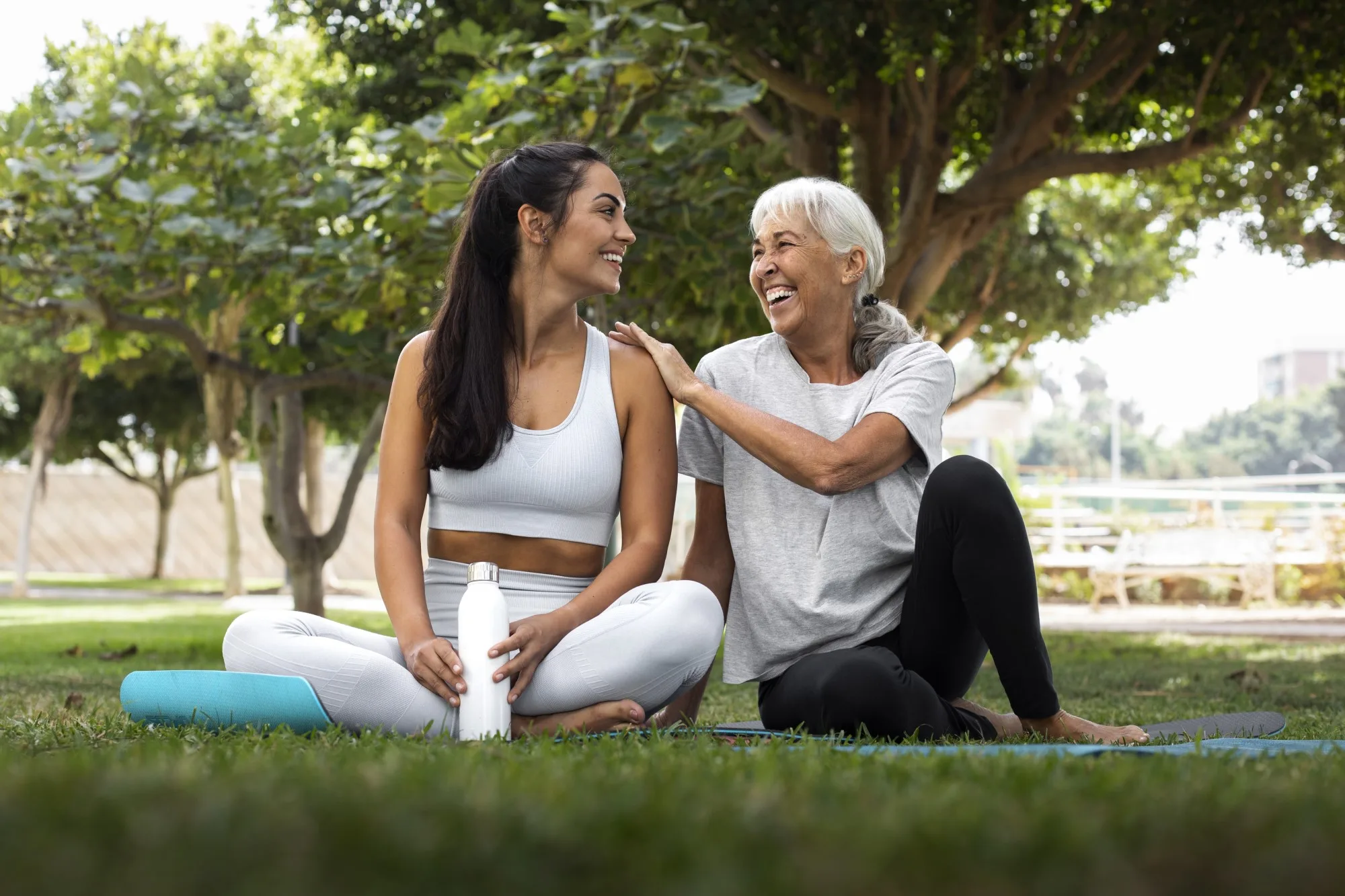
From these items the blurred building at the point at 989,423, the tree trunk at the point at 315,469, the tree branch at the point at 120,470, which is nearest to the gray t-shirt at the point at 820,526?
the tree trunk at the point at 315,469

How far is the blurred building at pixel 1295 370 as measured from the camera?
211 feet

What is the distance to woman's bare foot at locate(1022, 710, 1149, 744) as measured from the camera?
3.02 m

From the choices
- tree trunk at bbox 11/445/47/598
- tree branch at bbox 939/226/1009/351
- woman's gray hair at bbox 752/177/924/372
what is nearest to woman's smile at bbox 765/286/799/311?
woman's gray hair at bbox 752/177/924/372

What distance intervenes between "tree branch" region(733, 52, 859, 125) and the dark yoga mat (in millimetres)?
4928

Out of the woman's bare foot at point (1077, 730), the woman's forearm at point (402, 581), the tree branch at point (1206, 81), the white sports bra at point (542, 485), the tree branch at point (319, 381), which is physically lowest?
the woman's bare foot at point (1077, 730)

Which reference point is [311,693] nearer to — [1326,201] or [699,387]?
[699,387]

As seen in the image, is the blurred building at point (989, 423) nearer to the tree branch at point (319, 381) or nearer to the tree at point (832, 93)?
the tree at point (832, 93)

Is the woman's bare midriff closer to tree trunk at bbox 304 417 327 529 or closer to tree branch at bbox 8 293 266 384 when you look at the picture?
tree branch at bbox 8 293 266 384

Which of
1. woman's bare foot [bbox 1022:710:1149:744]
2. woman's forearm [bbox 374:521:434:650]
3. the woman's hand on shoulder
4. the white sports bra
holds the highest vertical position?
the woman's hand on shoulder

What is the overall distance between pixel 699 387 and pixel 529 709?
34.5 inches

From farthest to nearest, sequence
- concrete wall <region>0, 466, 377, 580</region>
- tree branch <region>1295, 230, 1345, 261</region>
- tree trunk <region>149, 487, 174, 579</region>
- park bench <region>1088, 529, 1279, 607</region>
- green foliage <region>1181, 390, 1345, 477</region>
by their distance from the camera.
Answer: green foliage <region>1181, 390, 1345, 477</region>, concrete wall <region>0, 466, 377, 580</region>, tree trunk <region>149, 487, 174, 579</region>, park bench <region>1088, 529, 1279, 607</region>, tree branch <region>1295, 230, 1345, 261</region>

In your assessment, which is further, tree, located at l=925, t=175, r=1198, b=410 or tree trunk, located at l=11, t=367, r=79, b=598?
tree trunk, located at l=11, t=367, r=79, b=598

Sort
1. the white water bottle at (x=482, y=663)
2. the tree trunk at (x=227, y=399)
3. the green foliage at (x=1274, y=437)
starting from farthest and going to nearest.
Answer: the green foliage at (x=1274, y=437) → the tree trunk at (x=227, y=399) → the white water bottle at (x=482, y=663)

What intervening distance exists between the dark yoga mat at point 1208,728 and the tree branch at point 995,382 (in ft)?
38.9
